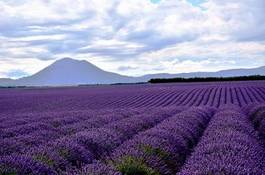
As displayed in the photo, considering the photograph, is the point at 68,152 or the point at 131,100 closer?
the point at 68,152

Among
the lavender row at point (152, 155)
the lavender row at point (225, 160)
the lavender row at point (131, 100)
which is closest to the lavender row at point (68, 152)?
the lavender row at point (152, 155)

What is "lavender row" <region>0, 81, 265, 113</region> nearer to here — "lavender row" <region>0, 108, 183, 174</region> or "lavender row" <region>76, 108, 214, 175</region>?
"lavender row" <region>0, 108, 183, 174</region>

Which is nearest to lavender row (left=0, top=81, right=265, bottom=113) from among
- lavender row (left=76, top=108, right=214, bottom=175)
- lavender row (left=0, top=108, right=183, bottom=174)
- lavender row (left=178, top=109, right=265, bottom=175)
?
lavender row (left=0, top=108, right=183, bottom=174)

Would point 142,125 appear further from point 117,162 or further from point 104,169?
point 104,169

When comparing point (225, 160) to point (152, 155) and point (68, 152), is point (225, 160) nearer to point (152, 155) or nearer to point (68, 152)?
point (152, 155)

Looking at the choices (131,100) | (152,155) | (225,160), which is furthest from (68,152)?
(131,100)

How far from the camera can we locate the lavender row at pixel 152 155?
5769 mm

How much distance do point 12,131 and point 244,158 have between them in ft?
19.4

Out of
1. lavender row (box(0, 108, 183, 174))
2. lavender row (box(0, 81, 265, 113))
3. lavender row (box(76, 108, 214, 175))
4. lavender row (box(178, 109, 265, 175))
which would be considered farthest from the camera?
lavender row (box(0, 81, 265, 113))

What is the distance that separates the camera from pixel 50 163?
600cm

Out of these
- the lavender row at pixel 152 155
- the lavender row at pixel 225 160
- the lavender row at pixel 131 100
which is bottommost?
the lavender row at pixel 131 100

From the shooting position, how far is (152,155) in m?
6.77

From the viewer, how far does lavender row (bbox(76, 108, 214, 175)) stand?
18.9ft

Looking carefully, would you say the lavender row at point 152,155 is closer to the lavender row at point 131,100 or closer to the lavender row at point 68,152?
the lavender row at point 68,152
